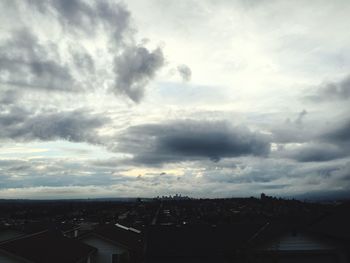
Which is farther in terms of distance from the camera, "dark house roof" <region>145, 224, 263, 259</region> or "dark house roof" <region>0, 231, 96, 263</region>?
"dark house roof" <region>145, 224, 263, 259</region>

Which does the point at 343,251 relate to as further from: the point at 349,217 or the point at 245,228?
the point at 245,228

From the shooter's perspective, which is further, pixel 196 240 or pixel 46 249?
pixel 196 240

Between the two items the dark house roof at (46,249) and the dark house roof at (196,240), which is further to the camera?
the dark house roof at (196,240)

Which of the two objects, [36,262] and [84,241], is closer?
[36,262]

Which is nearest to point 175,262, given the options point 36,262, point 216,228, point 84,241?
point 216,228
